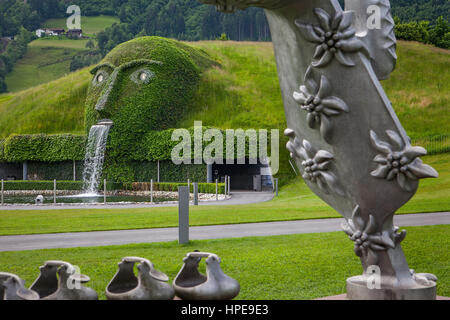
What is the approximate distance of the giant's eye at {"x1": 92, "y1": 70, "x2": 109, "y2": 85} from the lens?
34866 millimetres

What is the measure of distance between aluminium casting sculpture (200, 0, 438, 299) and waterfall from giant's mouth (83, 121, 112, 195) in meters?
30.0

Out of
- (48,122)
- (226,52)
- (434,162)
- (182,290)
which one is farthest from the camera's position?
(226,52)

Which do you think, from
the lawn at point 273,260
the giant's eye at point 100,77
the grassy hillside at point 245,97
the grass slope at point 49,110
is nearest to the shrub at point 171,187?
the grassy hillside at point 245,97

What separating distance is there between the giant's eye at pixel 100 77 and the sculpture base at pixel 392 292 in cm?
3331

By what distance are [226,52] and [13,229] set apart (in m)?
34.2

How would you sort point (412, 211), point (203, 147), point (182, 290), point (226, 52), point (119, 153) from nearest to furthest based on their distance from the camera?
1. point (182, 290)
2. point (412, 211)
3. point (203, 147)
4. point (119, 153)
5. point (226, 52)

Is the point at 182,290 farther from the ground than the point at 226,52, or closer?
closer

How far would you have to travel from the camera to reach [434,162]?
26047 mm

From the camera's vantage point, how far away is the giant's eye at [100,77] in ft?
114

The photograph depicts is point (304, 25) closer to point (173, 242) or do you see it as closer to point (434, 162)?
point (173, 242)

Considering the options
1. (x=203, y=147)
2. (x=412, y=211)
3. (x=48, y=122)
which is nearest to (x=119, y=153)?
(x=203, y=147)

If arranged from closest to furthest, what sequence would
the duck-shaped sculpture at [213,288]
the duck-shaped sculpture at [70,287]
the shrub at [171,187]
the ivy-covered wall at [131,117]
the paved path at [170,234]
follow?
the duck-shaped sculpture at [70,287] → the duck-shaped sculpture at [213,288] → the paved path at [170,234] → the shrub at [171,187] → the ivy-covered wall at [131,117]

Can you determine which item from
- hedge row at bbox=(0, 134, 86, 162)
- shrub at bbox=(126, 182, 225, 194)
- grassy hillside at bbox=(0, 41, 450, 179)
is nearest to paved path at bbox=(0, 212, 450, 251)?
shrub at bbox=(126, 182, 225, 194)

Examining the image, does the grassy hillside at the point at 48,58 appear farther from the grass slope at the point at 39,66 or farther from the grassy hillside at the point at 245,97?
the grassy hillside at the point at 245,97
